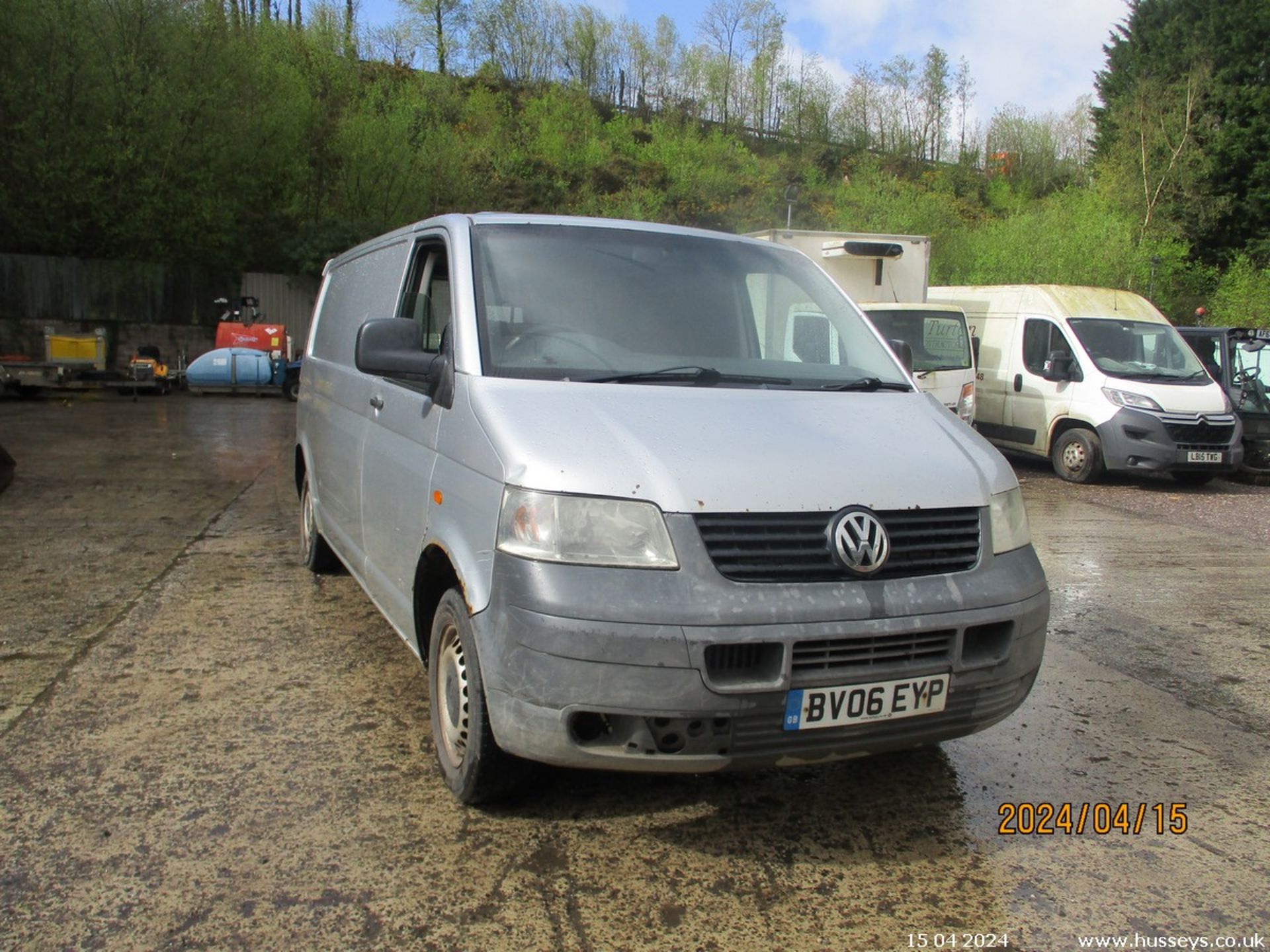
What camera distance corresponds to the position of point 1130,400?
38.1ft

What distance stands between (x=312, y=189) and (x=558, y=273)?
29996 mm

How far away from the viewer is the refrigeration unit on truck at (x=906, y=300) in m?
12.5

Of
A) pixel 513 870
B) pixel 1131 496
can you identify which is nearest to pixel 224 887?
pixel 513 870

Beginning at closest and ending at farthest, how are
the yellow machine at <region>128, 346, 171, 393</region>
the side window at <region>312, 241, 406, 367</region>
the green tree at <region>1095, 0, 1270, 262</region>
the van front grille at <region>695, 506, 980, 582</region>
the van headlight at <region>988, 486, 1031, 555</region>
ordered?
the van front grille at <region>695, 506, 980, 582</region> → the van headlight at <region>988, 486, 1031, 555</region> → the side window at <region>312, 241, 406, 367</region> → the yellow machine at <region>128, 346, 171, 393</region> → the green tree at <region>1095, 0, 1270, 262</region>

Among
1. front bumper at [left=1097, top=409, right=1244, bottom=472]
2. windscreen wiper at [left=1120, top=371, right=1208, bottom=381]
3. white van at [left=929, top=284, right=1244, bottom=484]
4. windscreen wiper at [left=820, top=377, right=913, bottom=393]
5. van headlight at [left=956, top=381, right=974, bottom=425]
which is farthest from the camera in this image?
van headlight at [left=956, top=381, right=974, bottom=425]

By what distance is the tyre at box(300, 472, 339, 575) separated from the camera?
19.9 ft

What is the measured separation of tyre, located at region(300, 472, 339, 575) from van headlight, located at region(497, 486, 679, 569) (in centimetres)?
353

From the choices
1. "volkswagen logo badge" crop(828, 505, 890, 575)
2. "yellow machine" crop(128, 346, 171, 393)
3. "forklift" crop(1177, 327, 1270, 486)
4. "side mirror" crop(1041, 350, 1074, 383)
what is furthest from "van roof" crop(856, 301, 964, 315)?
"yellow machine" crop(128, 346, 171, 393)

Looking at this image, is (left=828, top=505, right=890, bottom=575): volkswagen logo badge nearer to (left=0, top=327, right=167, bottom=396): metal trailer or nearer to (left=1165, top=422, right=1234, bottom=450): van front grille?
(left=1165, top=422, right=1234, bottom=450): van front grille

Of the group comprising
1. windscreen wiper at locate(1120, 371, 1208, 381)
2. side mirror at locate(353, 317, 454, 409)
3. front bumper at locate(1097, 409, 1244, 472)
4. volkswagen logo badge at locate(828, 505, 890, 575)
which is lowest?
front bumper at locate(1097, 409, 1244, 472)

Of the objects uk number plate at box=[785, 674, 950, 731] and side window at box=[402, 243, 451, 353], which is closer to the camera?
uk number plate at box=[785, 674, 950, 731]

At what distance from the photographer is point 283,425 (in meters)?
16.4

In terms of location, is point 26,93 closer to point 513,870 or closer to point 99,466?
point 99,466

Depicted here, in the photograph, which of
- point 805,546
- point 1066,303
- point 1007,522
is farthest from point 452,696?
point 1066,303
